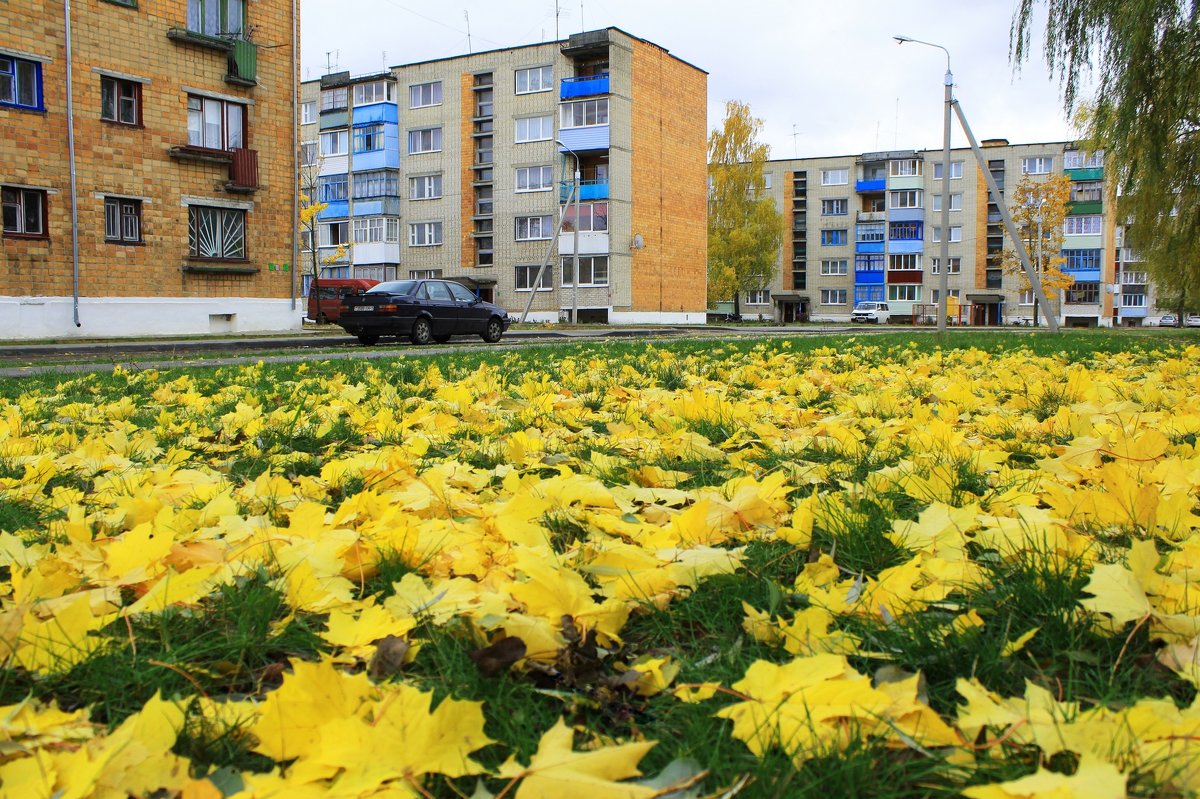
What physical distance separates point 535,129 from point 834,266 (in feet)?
136

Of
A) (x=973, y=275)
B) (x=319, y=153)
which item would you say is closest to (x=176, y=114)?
(x=319, y=153)

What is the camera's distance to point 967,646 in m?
1.36

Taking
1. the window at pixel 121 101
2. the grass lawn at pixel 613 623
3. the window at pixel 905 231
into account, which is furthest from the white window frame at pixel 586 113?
the grass lawn at pixel 613 623

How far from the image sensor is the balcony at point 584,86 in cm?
4562

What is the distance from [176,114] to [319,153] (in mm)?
34906

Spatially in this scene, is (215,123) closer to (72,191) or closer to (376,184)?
(72,191)

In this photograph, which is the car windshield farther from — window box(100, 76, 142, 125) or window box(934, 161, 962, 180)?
window box(934, 161, 962, 180)

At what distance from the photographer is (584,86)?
4616cm

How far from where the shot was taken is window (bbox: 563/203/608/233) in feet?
153

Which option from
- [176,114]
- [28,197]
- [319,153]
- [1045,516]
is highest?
[319,153]

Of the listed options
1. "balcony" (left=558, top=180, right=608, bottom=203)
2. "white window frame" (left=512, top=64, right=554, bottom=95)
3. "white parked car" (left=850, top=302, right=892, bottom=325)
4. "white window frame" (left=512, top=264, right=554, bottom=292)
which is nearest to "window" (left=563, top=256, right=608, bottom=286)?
"white window frame" (left=512, top=264, right=554, bottom=292)

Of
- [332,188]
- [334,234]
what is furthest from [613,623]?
[334,234]

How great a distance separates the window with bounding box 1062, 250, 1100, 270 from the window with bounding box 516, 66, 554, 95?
157 ft

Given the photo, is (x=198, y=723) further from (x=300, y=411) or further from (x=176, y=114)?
(x=176, y=114)
